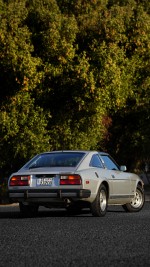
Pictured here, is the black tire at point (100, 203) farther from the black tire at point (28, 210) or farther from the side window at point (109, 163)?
the black tire at point (28, 210)

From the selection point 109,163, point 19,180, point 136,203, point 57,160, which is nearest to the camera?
point 19,180

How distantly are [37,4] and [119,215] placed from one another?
1187 centimetres

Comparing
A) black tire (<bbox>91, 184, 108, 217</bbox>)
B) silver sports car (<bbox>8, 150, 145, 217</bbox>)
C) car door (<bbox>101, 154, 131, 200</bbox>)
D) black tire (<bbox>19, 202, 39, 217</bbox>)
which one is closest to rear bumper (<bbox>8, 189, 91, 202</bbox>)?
silver sports car (<bbox>8, 150, 145, 217</bbox>)

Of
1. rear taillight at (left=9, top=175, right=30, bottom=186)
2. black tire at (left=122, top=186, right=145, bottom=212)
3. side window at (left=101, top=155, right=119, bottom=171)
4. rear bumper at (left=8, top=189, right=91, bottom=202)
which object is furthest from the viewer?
black tire at (left=122, top=186, right=145, bottom=212)

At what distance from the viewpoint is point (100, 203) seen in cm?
1611

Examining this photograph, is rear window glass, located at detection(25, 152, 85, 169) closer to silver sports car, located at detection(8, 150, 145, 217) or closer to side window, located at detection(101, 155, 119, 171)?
silver sports car, located at detection(8, 150, 145, 217)

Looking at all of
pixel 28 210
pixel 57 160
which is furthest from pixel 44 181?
pixel 28 210

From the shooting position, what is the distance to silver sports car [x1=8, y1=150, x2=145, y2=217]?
1552cm

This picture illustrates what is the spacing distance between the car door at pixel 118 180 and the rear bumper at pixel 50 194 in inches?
53.9

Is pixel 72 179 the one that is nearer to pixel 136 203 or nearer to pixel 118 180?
pixel 118 180

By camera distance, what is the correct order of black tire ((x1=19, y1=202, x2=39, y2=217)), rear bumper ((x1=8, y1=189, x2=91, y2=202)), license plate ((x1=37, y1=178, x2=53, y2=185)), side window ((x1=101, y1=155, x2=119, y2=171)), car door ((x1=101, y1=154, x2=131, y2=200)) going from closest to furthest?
rear bumper ((x1=8, y1=189, x2=91, y2=202)), license plate ((x1=37, y1=178, x2=53, y2=185)), black tire ((x1=19, y1=202, x2=39, y2=217)), car door ((x1=101, y1=154, x2=131, y2=200)), side window ((x1=101, y1=155, x2=119, y2=171))

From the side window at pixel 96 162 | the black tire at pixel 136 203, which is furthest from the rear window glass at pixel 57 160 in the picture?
the black tire at pixel 136 203

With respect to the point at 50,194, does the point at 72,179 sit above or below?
above

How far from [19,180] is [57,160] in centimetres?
101
